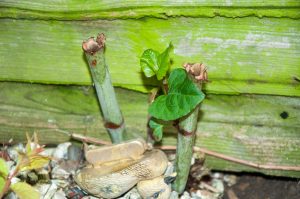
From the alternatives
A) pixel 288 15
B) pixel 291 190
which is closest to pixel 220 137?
pixel 291 190

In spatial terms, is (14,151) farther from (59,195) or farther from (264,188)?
(264,188)

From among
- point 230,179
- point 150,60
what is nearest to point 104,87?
point 150,60

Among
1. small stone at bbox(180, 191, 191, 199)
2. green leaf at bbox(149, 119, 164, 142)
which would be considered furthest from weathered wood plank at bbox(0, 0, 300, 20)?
small stone at bbox(180, 191, 191, 199)

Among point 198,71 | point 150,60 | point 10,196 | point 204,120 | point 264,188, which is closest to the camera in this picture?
point 198,71

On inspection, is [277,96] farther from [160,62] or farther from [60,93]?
[60,93]

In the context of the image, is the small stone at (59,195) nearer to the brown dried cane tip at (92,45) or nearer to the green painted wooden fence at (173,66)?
the green painted wooden fence at (173,66)
